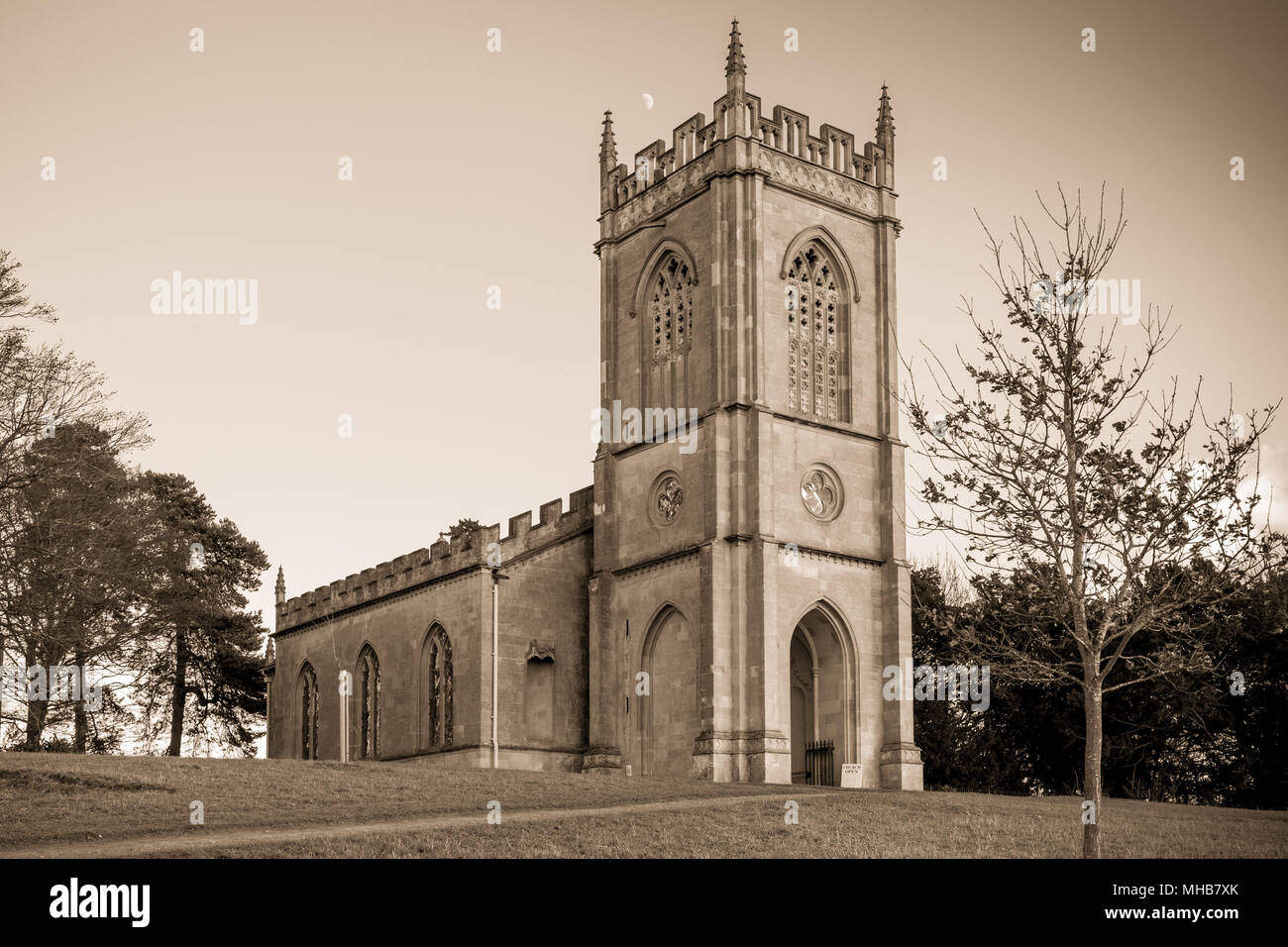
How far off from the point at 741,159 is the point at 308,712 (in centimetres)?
2524

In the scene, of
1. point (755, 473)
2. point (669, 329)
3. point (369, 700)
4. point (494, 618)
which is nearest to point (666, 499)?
point (755, 473)

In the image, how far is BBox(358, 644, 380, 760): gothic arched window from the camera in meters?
47.7

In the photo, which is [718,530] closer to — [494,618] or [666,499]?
[666,499]

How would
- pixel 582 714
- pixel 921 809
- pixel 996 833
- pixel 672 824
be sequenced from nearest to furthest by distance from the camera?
pixel 672 824 → pixel 996 833 → pixel 921 809 → pixel 582 714

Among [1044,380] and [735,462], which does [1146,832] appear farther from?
[735,462]

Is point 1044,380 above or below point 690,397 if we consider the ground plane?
below

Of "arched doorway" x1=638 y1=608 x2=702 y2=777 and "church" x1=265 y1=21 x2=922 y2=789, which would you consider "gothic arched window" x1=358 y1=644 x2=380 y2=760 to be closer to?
"church" x1=265 y1=21 x2=922 y2=789

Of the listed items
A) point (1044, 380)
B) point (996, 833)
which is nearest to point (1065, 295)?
point (1044, 380)

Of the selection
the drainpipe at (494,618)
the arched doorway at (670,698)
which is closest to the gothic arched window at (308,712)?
the drainpipe at (494,618)

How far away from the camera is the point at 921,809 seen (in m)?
27.8

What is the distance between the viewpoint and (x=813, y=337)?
41.9 m

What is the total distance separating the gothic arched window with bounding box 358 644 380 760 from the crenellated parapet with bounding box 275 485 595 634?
6.09 ft

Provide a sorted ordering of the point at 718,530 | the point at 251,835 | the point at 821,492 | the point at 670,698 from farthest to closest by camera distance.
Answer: the point at 821,492, the point at 670,698, the point at 718,530, the point at 251,835

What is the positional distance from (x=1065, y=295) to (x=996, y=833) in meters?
10.1
